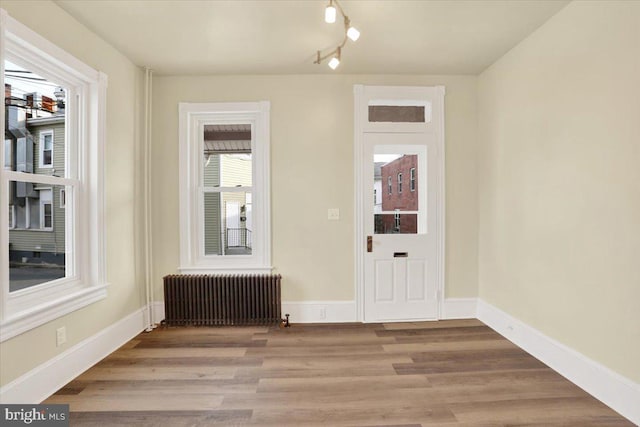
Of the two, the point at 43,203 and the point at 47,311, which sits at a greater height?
the point at 43,203

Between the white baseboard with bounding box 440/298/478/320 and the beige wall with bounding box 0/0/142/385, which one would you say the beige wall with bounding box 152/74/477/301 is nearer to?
the beige wall with bounding box 0/0/142/385

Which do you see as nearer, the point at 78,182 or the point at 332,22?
the point at 332,22

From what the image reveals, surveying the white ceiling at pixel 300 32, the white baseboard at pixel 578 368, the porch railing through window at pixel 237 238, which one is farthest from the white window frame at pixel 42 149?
the white baseboard at pixel 578 368

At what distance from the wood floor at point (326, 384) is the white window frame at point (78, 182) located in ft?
2.10

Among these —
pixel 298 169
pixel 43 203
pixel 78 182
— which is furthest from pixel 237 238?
pixel 43 203

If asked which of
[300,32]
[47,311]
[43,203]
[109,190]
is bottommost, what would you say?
[47,311]

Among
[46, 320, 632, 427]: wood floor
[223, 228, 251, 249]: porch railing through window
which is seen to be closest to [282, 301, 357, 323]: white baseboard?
[46, 320, 632, 427]: wood floor

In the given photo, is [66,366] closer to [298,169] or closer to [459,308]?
[298,169]

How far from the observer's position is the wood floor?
6.13 feet

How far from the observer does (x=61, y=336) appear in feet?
7.23

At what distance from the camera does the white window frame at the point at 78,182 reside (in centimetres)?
213

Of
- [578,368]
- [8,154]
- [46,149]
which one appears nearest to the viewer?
[8,154]

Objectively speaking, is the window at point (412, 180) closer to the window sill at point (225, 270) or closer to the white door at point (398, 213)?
the white door at point (398, 213)

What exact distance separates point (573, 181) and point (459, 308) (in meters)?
1.80
